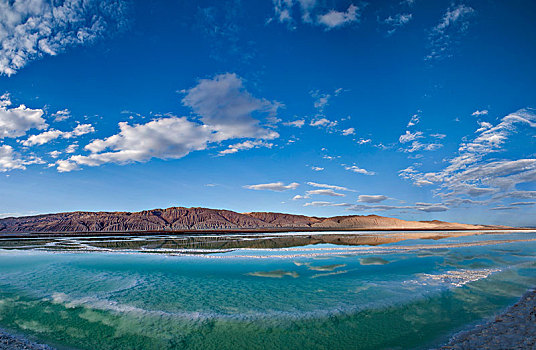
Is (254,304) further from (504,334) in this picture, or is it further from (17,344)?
(504,334)

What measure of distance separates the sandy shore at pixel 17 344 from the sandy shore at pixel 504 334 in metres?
9.68

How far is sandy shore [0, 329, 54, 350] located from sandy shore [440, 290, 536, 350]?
31.8 feet

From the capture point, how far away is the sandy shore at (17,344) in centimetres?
678

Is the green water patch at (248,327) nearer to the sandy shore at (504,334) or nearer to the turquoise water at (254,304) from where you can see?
the turquoise water at (254,304)

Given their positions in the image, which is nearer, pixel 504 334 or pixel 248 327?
pixel 504 334

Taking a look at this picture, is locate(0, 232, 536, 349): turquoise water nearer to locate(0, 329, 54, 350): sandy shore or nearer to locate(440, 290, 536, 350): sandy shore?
locate(0, 329, 54, 350): sandy shore

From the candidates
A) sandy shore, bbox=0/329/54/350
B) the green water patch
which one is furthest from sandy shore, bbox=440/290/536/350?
sandy shore, bbox=0/329/54/350

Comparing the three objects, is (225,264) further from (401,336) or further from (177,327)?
(401,336)

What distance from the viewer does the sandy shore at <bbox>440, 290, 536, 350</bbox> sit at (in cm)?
655

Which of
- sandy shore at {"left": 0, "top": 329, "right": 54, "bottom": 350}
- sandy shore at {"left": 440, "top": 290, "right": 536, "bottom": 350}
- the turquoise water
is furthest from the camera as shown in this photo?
the turquoise water

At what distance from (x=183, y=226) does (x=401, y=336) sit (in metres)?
198

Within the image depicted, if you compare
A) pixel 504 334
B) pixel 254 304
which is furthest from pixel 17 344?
pixel 504 334

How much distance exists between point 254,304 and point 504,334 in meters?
7.15

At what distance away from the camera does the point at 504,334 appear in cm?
724
